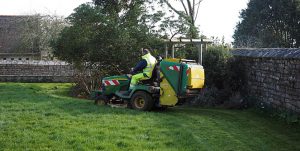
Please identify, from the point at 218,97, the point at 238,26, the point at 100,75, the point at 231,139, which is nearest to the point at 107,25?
the point at 100,75

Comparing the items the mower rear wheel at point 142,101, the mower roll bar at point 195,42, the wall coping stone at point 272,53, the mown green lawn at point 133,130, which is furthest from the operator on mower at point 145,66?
the mower roll bar at point 195,42

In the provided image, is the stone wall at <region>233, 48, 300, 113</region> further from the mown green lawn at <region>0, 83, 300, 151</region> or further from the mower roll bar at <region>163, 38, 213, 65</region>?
the mower roll bar at <region>163, 38, 213, 65</region>

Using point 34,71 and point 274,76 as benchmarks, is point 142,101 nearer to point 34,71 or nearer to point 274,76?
point 274,76

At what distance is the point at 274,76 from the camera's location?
39.7 feet

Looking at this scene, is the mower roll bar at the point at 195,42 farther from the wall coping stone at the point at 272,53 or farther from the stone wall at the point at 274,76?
the stone wall at the point at 274,76

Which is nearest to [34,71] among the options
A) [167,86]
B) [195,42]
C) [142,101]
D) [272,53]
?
[195,42]

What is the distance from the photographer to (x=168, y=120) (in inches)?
407

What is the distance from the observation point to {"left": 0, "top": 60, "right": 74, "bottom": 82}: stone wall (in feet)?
85.1

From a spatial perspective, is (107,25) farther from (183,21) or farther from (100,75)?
(183,21)

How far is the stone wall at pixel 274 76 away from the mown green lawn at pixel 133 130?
0.70 m

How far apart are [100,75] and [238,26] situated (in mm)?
28705

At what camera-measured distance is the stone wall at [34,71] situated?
26.0 m

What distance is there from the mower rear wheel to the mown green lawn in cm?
69

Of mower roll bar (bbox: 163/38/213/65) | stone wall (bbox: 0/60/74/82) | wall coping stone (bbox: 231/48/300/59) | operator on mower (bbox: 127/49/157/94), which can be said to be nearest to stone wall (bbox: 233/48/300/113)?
wall coping stone (bbox: 231/48/300/59)
